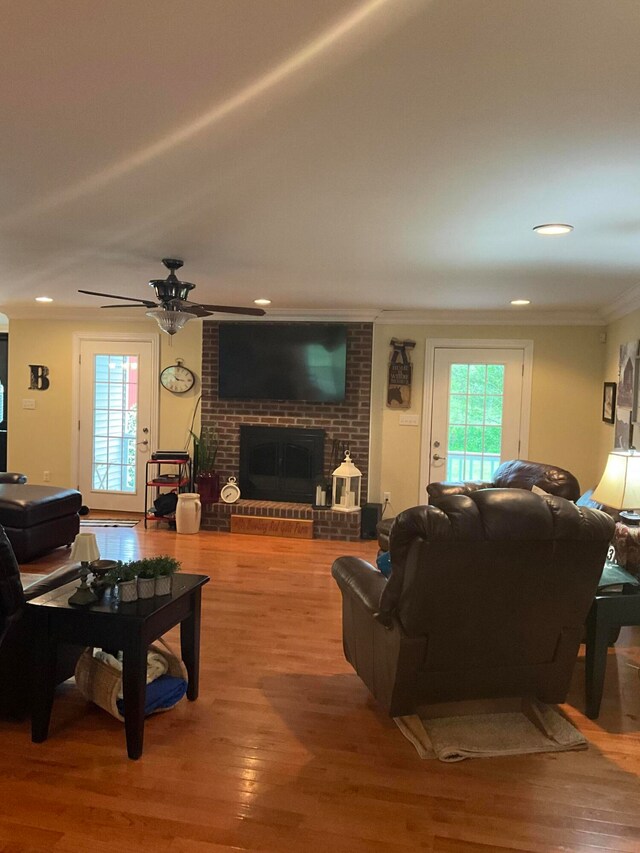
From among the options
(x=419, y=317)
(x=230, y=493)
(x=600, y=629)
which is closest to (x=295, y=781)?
(x=600, y=629)

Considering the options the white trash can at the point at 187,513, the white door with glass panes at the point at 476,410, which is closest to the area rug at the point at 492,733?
the white door with glass panes at the point at 476,410

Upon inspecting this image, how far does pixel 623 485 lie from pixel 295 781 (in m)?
2.21

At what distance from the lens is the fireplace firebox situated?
22.8 ft

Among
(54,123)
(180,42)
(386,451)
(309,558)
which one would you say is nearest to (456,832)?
(180,42)

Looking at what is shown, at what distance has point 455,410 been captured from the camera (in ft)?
22.2

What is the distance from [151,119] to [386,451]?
205 inches

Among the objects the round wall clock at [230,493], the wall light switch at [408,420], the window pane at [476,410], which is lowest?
the round wall clock at [230,493]

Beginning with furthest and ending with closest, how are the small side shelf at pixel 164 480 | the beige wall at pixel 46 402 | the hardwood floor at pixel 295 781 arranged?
the beige wall at pixel 46 402 → the small side shelf at pixel 164 480 → the hardwood floor at pixel 295 781

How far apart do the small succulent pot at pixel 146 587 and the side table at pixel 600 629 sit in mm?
1967

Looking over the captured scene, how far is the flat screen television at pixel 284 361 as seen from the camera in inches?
267

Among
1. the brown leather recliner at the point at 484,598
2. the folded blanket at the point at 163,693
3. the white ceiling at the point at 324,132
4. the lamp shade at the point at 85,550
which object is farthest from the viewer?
the lamp shade at the point at 85,550

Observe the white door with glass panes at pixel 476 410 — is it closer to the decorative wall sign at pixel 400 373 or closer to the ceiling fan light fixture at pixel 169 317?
the decorative wall sign at pixel 400 373

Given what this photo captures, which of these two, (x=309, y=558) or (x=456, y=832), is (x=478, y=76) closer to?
(x=456, y=832)

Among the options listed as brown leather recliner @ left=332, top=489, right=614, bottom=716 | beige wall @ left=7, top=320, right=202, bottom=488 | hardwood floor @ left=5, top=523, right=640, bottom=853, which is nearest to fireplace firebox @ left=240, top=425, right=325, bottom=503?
beige wall @ left=7, top=320, right=202, bottom=488
